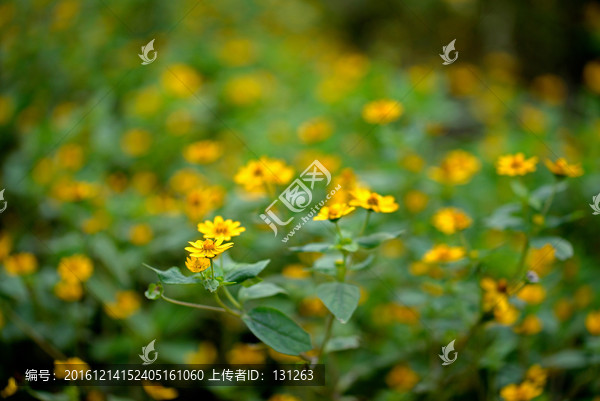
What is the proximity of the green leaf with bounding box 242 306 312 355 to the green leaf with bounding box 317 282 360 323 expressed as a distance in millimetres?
81

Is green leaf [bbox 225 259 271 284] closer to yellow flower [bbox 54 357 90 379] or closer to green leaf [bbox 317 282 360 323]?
green leaf [bbox 317 282 360 323]

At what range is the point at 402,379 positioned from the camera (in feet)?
4.67

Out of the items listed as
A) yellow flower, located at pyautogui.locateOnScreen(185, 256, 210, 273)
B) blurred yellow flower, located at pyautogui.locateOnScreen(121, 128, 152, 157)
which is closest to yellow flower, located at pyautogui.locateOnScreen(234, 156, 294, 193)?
yellow flower, located at pyautogui.locateOnScreen(185, 256, 210, 273)

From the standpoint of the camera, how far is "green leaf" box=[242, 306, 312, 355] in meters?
0.94

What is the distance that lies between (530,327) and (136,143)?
6.17 ft

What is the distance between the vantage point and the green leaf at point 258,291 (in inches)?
40.4

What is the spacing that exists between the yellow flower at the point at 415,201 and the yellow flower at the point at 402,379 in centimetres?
66

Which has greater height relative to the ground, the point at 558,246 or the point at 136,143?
the point at 136,143

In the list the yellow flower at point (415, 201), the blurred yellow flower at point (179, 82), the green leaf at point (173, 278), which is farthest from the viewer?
the blurred yellow flower at point (179, 82)

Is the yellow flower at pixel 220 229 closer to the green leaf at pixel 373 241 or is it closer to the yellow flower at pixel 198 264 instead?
the yellow flower at pixel 198 264
